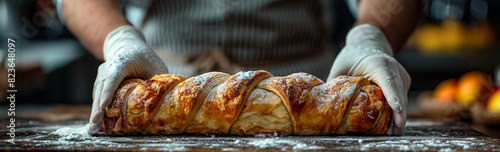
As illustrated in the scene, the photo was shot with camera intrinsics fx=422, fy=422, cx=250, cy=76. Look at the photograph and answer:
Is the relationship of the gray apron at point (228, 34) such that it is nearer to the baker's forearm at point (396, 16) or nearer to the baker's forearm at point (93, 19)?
the baker's forearm at point (93, 19)

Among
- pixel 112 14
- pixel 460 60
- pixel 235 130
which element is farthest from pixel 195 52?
pixel 460 60

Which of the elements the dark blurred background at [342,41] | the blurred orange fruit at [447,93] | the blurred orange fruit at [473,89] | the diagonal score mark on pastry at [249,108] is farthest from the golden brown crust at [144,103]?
the dark blurred background at [342,41]

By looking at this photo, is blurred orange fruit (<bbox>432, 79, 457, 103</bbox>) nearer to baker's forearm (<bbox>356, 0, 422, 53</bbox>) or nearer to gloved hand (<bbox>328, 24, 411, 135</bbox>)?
baker's forearm (<bbox>356, 0, 422, 53</bbox>)

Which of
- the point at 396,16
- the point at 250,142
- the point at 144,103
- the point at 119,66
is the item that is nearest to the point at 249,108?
the point at 250,142

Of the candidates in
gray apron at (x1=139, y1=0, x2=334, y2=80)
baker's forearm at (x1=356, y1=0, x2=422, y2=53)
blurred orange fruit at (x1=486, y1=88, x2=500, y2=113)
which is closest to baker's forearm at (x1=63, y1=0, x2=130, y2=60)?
gray apron at (x1=139, y1=0, x2=334, y2=80)

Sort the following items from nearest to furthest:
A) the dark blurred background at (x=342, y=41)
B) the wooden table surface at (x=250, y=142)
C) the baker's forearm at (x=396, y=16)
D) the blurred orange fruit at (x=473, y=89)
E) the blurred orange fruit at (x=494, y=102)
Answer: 1. the wooden table surface at (x=250, y=142)
2. the blurred orange fruit at (x=494, y=102)
3. the baker's forearm at (x=396, y=16)
4. the blurred orange fruit at (x=473, y=89)
5. the dark blurred background at (x=342, y=41)

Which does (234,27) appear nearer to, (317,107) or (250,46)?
(250,46)
